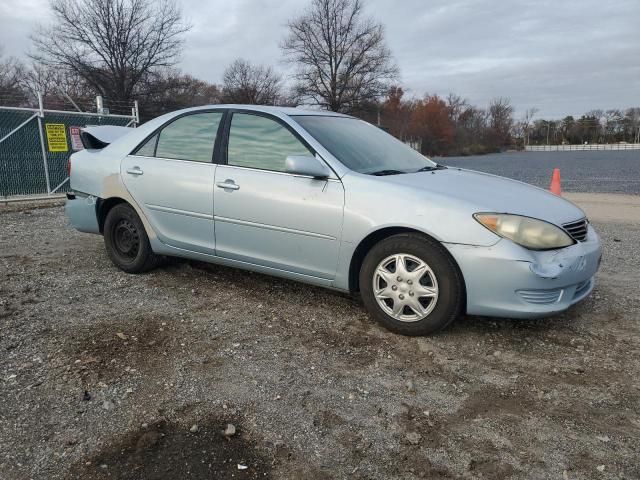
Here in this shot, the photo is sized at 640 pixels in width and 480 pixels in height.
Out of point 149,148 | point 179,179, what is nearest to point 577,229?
point 179,179

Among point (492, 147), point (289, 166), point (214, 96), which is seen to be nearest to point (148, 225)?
point (289, 166)

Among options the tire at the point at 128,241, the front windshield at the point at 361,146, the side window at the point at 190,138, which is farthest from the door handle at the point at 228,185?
the tire at the point at 128,241

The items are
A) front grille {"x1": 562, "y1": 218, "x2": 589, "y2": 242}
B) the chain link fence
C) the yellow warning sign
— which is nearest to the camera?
front grille {"x1": 562, "y1": 218, "x2": 589, "y2": 242}

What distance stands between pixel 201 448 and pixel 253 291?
7.17 ft

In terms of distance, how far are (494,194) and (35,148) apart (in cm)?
1054

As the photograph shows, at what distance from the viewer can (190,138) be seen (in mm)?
4363

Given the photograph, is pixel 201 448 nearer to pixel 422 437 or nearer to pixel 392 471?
pixel 392 471

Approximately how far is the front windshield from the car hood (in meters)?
0.24

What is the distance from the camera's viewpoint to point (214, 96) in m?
55.8

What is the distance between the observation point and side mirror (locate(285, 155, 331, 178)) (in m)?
3.52

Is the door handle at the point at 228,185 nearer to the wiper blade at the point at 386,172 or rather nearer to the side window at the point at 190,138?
the side window at the point at 190,138

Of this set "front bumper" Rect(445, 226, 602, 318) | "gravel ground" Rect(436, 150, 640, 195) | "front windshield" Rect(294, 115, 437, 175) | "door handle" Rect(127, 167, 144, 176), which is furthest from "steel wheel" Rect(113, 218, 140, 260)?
"gravel ground" Rect(436, 150, 640, 195)

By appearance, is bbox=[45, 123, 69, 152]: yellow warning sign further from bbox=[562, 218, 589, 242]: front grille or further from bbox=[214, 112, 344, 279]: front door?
bbox=[562, 218, 589, 242]: front grille

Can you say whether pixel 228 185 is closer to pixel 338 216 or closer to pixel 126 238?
pixel 338 216
